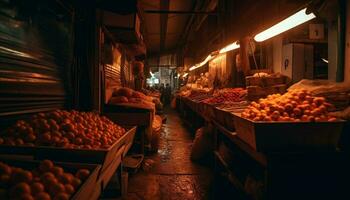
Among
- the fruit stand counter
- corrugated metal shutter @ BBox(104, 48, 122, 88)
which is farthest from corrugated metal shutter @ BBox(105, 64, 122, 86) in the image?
the fruit stand counter

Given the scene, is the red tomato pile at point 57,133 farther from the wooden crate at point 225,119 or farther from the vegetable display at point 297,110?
the vegetable display at point 297,110

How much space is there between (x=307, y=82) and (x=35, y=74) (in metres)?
4.07

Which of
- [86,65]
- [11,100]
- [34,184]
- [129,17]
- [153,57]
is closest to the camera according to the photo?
[34,184]

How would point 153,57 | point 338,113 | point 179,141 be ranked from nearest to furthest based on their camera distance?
point 338,113 < point 179,141 < point 153,57

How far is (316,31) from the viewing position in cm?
621

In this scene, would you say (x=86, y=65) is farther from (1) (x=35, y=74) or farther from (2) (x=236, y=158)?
(2) (x=236, y=158)

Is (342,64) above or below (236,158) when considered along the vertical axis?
above

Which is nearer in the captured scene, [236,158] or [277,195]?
[277,195]

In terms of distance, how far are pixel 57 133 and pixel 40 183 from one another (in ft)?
4.66

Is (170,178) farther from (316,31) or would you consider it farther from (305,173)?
(316,31)

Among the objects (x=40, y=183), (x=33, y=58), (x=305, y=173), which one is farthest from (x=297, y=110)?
(x=33, y=58)

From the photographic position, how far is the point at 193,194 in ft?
17.4

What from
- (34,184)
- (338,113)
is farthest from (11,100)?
(338,113)

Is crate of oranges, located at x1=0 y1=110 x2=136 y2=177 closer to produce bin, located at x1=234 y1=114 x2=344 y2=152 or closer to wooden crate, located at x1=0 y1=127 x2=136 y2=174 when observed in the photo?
wooden crate, located at x1=0 y1=127 x2=136 y2=174
